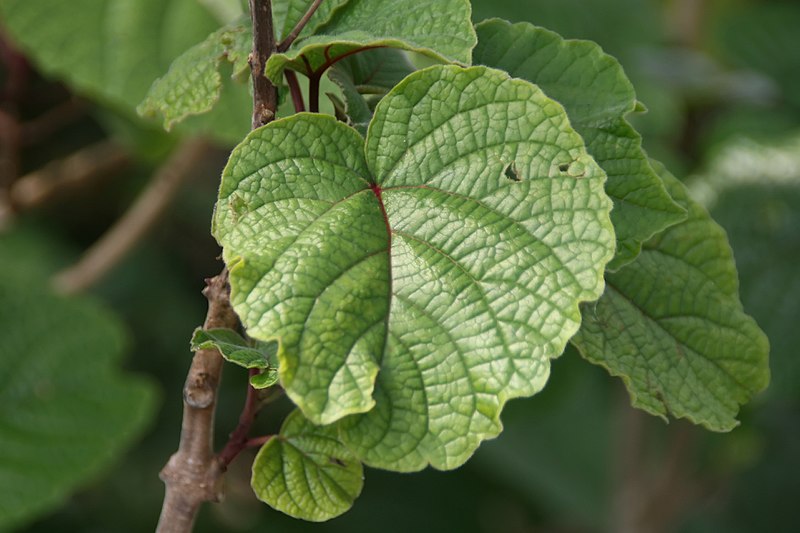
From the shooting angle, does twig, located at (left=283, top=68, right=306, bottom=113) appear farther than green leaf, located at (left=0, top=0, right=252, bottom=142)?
No

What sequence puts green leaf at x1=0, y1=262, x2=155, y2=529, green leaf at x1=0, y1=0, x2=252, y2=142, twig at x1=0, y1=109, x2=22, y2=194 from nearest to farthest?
green leaf at x1=0, y1=0, x2=252, y2=142 < green leaf at x1=0, y1=262, x2=155, y2=529 < twig at x1=0, y1=109, x2=22, y2=194

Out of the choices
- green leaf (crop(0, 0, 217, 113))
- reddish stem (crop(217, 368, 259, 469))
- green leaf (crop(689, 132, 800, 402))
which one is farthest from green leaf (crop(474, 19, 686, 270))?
green leaf (crop(689, 132, 800, 402))

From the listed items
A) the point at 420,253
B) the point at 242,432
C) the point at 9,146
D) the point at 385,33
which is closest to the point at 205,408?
the point at 242,432

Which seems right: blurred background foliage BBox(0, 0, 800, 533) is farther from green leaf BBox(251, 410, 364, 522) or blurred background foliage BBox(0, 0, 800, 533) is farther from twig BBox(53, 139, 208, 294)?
green leaf BBox(251, 410, 364, 522)

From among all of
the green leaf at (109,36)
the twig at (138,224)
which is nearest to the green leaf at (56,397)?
the twig at (138,224)

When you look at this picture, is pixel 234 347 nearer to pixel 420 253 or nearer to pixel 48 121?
pixel 420 253

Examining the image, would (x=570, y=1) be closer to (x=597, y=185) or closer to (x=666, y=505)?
(x=666, y=505)
